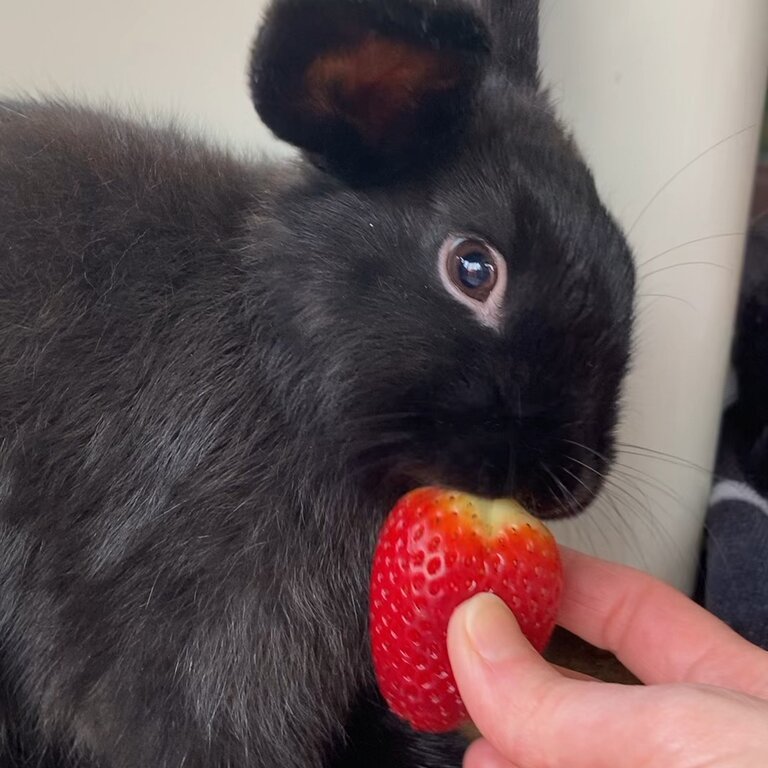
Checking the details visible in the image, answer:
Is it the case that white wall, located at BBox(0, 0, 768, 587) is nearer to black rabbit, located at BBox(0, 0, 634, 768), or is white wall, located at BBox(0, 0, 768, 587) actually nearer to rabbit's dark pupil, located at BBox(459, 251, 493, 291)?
black rabbit, located at BBox(0, 0, 634, 768)

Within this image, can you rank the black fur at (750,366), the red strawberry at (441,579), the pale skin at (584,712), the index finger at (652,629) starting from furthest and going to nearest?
the black fur at (750,366)
the index finger at (652,629)
the red strawberry at (441,579)
the pale skin at (584,712)

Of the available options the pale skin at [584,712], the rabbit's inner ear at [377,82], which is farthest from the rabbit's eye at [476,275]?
the pale skin at [584,712]

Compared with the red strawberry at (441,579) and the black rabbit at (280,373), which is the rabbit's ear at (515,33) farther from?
the red strawberry at (441,579)

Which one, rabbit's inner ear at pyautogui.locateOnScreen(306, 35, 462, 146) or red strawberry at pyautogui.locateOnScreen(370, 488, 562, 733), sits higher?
rabbit's inner ear at pyautogui.locateOnScreen(306, 35, 462, 146)

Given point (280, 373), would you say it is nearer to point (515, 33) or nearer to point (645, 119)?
point (515, 33)

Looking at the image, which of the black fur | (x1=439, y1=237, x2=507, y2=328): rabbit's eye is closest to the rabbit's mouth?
(x1=439, y1=237, x2=507, y2=328): rabbit's eye

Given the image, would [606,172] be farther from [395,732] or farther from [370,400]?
[395,732]

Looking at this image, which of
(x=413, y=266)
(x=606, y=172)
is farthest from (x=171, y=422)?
(x=606, y=172)
